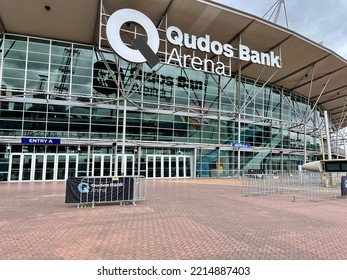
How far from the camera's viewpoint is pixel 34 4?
21438 millimetres

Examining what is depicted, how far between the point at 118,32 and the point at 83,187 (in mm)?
14055

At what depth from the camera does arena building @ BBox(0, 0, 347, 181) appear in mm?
22703

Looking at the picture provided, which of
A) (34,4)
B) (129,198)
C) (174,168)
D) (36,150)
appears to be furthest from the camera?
(174,168)

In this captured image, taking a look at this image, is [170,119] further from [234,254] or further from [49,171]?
[234,254]

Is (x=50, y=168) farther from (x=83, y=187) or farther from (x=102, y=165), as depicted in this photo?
(x=83, y=187)

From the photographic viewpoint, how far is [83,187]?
10.2m

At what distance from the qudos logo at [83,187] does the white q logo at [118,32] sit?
41.5 ft

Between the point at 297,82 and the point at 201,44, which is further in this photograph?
the point at 297,82

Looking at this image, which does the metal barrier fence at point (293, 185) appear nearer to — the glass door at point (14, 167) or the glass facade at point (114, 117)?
the glass facade at point (114, 117)

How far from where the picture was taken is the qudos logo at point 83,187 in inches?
399

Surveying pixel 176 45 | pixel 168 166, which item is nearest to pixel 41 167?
pixel 168 166

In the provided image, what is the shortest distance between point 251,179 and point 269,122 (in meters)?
23.2

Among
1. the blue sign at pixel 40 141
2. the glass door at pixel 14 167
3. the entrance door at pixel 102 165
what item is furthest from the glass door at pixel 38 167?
the entrance door at pixel 102 165
